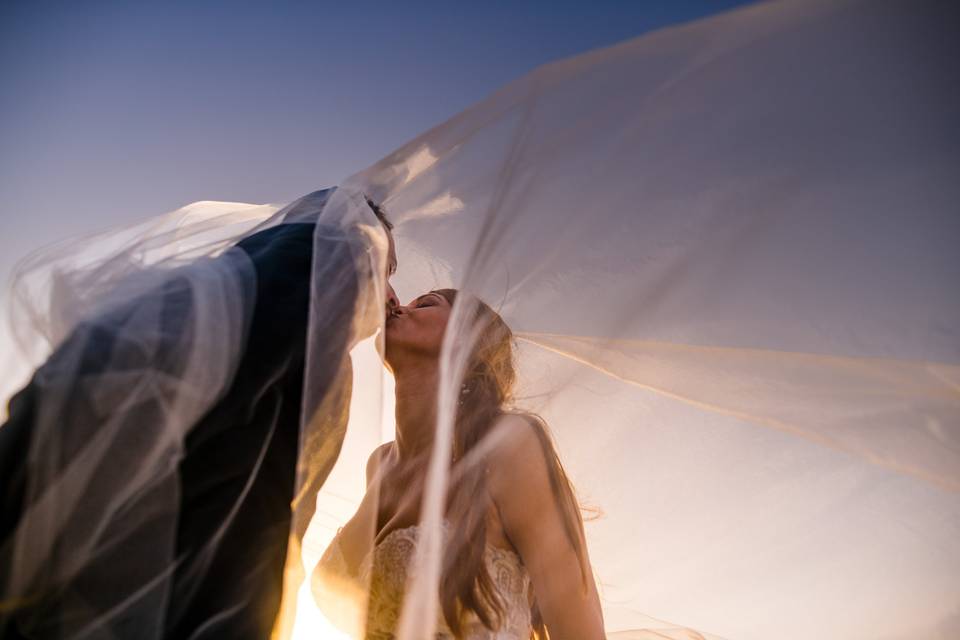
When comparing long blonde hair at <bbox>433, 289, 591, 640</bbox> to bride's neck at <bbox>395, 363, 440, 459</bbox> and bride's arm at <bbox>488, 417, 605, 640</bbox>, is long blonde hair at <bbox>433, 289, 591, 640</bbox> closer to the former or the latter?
bride's arm at <bbox>488, 417, 605, 640</bbox>

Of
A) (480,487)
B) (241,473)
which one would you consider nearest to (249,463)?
(241,473)

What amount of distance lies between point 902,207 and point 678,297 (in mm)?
618

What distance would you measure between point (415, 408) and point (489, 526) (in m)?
0.59

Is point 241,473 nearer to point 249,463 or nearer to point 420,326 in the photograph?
point 249,463

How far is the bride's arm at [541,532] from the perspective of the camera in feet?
6.25

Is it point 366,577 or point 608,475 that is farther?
point 608,475

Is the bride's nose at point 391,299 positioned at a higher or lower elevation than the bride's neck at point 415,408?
higher

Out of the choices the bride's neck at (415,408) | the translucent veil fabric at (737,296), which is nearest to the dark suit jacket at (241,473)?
the translucent veil fabric at (737,296)

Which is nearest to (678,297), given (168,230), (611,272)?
(611,272)

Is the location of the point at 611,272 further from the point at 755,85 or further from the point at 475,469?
the point at 475,469

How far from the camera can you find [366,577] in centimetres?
149

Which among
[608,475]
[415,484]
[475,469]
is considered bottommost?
[415,484]

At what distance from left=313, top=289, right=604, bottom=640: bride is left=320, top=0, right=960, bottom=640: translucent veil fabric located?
10cm

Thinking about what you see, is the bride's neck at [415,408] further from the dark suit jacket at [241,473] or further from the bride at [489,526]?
the dark suit jacket at [241,473]
